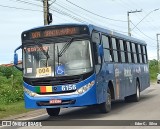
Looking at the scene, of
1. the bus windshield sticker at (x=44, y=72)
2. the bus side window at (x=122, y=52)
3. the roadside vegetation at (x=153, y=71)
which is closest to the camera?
the bus windshield sticker at (x=44, y=72)

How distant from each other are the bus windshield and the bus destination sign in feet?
1.07

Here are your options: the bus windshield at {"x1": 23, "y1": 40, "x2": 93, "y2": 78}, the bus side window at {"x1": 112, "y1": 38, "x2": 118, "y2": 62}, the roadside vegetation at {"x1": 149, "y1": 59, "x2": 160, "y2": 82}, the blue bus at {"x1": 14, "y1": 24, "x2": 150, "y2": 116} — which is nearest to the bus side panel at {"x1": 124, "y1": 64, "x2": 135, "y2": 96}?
the bus side window at {"x1": 112, "y1": 38, "x2": 118, "y2": 62}

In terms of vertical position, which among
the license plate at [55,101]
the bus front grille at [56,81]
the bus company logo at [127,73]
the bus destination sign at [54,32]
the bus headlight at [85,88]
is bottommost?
the license plate at [55,101]

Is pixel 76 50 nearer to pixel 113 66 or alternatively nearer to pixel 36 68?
pixel 36 68

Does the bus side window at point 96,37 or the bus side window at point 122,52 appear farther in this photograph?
the bus side window at point 122,52

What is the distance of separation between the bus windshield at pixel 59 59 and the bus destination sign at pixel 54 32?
1.07ft

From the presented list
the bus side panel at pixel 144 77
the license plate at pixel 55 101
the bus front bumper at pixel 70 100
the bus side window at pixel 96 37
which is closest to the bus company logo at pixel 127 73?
the bus side panel at pixel 144 77

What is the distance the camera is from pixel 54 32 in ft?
51.4

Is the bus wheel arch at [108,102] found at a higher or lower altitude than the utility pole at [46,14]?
lower

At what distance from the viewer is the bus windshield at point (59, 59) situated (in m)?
15.1

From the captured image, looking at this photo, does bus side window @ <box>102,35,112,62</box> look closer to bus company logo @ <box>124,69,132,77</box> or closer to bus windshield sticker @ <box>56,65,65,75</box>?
bus windshield sticker @ <box>56,65,65,75</box>

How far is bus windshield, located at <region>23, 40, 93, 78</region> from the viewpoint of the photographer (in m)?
15.1

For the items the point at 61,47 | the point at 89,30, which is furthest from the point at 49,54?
the point at 89,30

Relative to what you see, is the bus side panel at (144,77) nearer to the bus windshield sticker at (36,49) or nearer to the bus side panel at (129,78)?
the bus side panel at (129,78)
